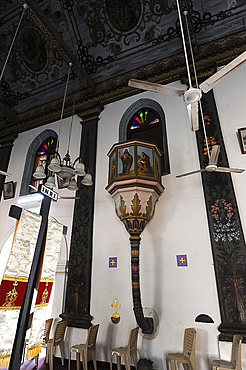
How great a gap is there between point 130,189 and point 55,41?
167 inches

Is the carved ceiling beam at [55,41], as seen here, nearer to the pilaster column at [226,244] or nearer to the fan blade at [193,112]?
the pilaster column at [226,244]

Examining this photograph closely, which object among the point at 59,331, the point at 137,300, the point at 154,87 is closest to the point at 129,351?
the point at 137,300

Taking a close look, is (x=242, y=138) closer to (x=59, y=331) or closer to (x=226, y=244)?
(x=226, y=244)

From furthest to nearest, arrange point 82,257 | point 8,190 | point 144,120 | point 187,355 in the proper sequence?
point 8,190 < point 144,120 < point 82,257 < point 187,355

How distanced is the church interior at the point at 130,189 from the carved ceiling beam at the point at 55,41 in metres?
0.03

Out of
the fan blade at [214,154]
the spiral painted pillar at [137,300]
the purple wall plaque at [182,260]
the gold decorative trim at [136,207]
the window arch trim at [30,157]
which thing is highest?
the window arch trim at [30,157]

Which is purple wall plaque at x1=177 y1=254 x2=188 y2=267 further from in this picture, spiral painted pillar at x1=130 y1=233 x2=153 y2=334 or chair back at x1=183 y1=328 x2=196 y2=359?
chair back at x1=183 y1=328 x2=196 y2=359

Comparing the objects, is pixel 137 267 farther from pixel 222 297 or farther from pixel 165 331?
pixel 222 297

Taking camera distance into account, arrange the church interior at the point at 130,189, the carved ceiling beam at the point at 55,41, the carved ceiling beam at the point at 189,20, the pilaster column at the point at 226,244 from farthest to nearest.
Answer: the carved ceiling beam at the point at 189,20, the carved ceiling beam at the point at 55,41, the pilaster column at the point at 226,244, the church interior at the point at 130,189

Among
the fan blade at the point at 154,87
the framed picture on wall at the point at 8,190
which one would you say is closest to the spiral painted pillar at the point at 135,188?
the fan blade at the point at 154,87

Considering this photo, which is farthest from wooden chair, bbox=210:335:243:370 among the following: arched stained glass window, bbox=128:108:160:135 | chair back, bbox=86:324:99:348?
arched stained glass window, bbox=128:108:160:135

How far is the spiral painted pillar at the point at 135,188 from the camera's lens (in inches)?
193

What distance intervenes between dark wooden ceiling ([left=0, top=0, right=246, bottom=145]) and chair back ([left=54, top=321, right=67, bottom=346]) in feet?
17.7

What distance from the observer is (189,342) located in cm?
409
